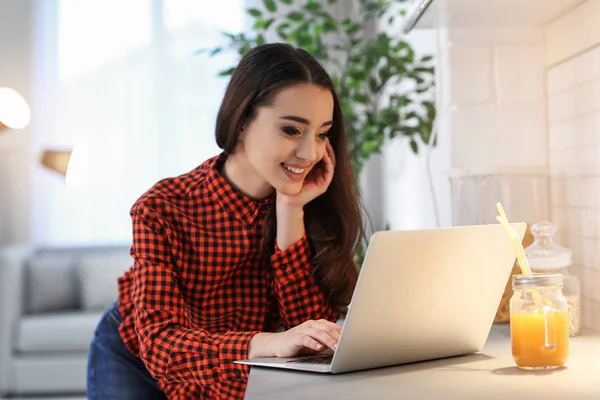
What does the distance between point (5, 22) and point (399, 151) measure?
2584 millimetres

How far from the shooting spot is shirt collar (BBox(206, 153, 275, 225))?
1368mm

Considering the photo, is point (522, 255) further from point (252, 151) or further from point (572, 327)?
point (252, 151)

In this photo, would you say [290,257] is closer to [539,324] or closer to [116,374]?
[116,374]

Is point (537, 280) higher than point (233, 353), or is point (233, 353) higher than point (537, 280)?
point (537, 280)

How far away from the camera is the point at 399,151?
357 cm

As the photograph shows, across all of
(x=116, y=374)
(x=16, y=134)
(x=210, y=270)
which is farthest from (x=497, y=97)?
(x=16, y=134)

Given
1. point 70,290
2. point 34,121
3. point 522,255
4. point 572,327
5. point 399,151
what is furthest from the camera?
point 34,121

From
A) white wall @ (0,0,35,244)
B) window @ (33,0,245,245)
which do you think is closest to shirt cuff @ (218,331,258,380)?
window @ (33,0,245,245)

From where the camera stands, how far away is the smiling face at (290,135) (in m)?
1.29

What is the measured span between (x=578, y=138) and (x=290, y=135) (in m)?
0.50

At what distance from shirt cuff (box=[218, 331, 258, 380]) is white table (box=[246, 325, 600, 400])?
0.29 feet

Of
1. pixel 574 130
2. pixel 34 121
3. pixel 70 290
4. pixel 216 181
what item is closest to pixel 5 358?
pixel 70 290

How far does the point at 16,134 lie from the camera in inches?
184

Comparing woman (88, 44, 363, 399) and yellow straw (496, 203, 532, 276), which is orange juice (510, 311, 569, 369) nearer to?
yellow straw (496, 203, 532, 276)
